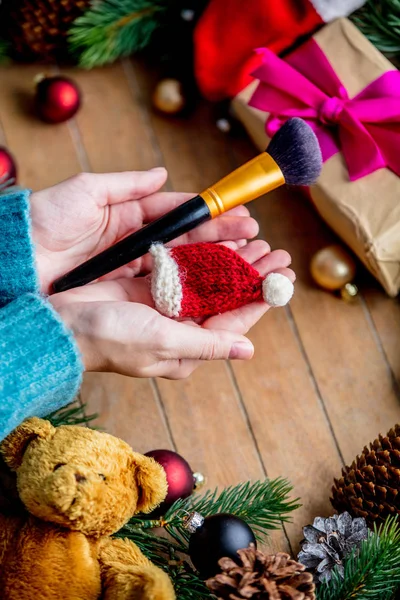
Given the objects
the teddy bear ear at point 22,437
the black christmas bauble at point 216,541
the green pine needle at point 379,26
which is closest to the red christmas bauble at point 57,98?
the green pine needle at point 379,26

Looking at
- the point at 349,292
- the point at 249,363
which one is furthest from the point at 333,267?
the point at 249,363

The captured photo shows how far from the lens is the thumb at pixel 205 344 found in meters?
0.73

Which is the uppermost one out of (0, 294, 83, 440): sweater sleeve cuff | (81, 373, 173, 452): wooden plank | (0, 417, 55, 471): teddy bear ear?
(0, 294, 83, 440): sweater sleeve cuff

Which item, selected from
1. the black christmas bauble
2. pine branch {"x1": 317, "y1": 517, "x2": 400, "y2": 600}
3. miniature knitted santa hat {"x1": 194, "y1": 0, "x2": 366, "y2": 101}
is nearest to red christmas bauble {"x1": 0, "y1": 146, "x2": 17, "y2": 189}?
miniature knitted santa hat {"x1": 194, "y1": 0, "x2": 366, "y2": 101}

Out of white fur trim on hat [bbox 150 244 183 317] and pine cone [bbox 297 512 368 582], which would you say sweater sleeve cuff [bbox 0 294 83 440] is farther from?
pine cone [bbox 297 512 368 582]

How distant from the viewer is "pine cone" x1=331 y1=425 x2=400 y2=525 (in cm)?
73

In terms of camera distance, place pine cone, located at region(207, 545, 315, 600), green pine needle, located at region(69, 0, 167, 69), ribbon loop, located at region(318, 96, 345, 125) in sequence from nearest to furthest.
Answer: pine cone, located at region(207, 545, 315, 600), ribbon loop, located at region(318, 96, 345, 125), green pine needle, located at region(69, 0, 167, 69)

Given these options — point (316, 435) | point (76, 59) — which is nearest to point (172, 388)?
point (316, 435)

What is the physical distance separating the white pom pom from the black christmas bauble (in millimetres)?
249

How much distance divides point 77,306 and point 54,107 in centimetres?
39

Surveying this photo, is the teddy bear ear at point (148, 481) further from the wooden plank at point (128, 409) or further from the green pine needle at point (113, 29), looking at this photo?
the green pine needle at point (113, 29)

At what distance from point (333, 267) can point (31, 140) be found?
51 cm

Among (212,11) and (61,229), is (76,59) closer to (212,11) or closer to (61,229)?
(212,11)

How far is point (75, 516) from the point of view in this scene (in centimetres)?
57
